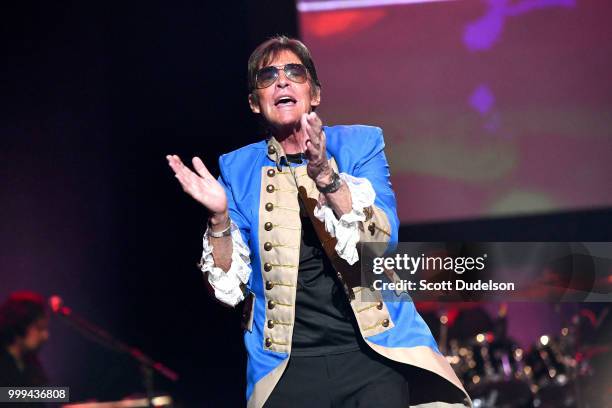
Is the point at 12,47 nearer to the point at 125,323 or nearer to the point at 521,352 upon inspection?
the point at 125,323

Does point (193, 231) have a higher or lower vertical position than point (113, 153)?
lower

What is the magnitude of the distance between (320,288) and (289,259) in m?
0.12

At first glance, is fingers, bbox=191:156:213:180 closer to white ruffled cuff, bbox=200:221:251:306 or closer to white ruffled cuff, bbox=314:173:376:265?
white ruffled cuff, bbox=200:221:251:306

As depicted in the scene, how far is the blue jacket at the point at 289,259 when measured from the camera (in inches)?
98.0

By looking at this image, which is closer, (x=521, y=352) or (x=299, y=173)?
(x=299, y=173)

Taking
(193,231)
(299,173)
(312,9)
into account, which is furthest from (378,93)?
(299,173)

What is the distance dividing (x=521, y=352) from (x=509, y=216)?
4.37 ft

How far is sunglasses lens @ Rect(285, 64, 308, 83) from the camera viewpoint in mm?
2723

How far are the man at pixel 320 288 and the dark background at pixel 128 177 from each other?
3359mm

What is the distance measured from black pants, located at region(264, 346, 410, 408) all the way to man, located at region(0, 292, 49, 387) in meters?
3.26

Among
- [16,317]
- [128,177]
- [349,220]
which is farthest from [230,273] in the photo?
[128,177]

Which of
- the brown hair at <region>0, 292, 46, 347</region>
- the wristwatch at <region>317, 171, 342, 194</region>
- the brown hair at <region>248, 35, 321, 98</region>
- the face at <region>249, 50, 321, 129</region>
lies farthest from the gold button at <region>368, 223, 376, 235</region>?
the brown hair at <region>0, 292, 46, 347</region>

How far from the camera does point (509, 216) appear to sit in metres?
6.21

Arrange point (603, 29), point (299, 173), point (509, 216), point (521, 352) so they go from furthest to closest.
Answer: point (521, 352), point (509, 216), point (603, 29), point (299, 173)
